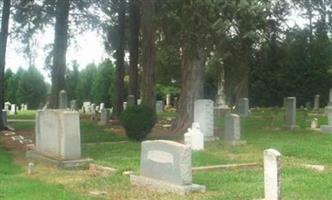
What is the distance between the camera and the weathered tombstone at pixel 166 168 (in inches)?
380

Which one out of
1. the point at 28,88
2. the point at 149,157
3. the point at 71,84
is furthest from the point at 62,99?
the point at 28,88

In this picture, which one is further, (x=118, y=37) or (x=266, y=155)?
(x=118, y=37)

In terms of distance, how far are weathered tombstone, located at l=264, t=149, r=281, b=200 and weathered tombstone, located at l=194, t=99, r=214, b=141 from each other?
9.82 metres

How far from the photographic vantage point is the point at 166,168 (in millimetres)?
9953

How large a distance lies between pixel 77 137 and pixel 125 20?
19.6 m

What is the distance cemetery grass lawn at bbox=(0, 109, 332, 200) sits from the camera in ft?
31.7

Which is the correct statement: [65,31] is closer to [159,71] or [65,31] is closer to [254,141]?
[254,141]

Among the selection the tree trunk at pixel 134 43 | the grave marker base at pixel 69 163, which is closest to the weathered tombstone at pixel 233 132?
the grave marker base at pixel 69 163

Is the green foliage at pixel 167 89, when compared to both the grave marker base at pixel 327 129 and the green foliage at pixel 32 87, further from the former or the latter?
the grave marker base at pixel 327 129

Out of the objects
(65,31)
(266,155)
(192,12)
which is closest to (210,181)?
(266,155)

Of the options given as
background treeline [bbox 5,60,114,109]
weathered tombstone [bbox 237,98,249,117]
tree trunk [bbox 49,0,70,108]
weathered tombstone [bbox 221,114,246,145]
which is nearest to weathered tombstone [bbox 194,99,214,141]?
weathered tombstone [bbox 221,114,246,145]

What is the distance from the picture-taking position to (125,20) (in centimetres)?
3238

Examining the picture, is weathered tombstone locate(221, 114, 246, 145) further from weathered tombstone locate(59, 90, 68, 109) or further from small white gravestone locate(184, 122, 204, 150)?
weathered tombstone locate(59, 90, 68, 109)

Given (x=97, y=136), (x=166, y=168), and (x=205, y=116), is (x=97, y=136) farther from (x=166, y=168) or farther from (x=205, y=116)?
(x=166, y=168)
